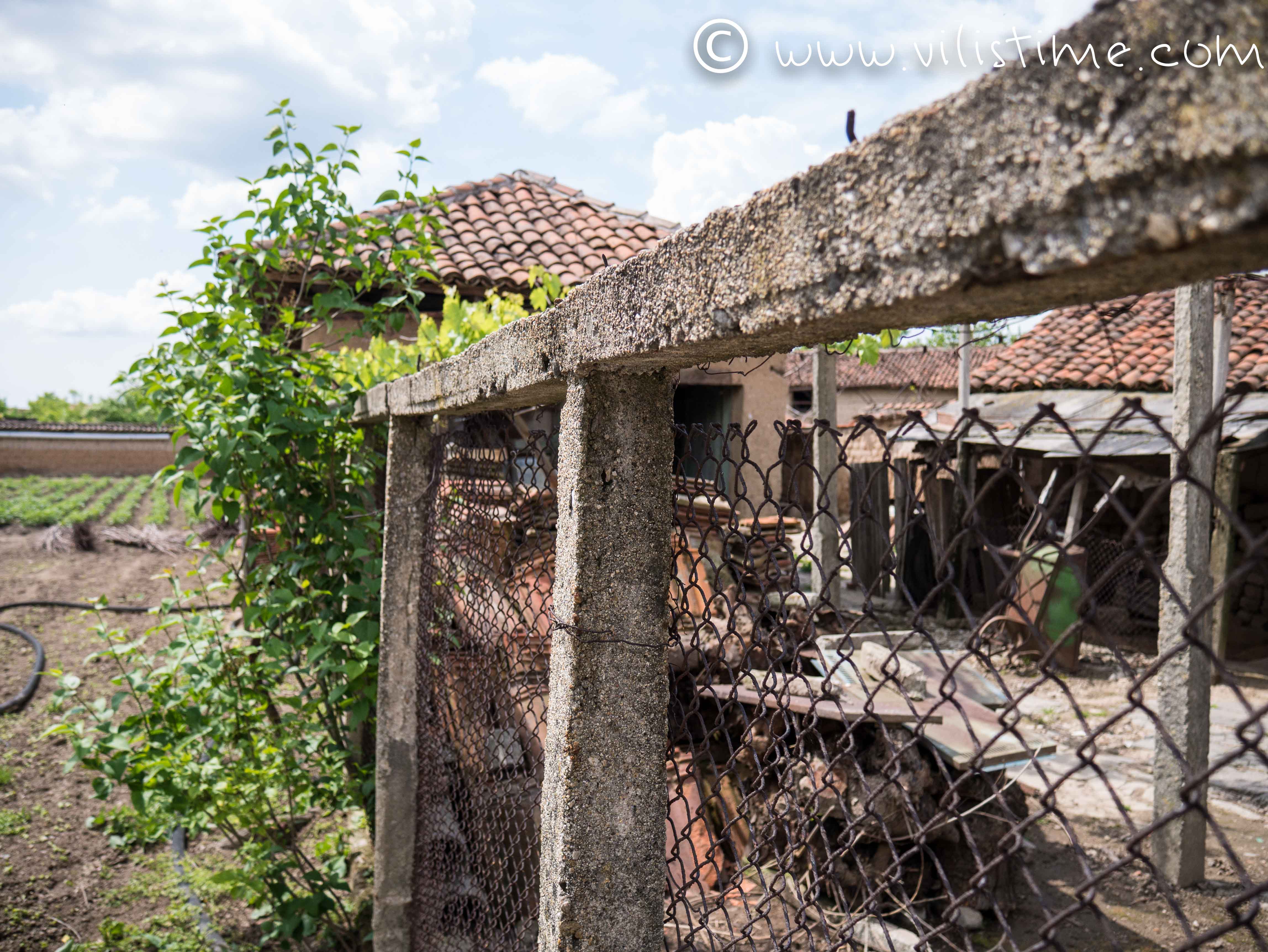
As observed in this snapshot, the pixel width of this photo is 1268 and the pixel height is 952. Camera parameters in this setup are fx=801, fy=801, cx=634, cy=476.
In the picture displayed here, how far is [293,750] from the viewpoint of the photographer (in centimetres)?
344

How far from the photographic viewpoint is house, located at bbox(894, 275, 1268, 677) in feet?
28.0

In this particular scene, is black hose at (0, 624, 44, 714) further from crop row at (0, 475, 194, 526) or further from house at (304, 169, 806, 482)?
crop row at (0, 475, 194, 526)

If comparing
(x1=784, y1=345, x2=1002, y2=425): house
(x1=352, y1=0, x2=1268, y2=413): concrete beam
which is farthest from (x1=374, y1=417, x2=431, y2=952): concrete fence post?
(x1=784, y1=345, x2=1002, y2=425): house

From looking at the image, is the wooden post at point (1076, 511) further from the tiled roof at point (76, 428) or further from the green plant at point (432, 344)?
the tiled roof at point (76, 428)

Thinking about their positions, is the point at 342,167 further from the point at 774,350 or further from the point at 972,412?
the point at 972,412

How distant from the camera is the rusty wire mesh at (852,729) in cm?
81

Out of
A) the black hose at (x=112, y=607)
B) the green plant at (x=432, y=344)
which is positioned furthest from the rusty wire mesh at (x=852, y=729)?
the black hose at (x=112, y=607)

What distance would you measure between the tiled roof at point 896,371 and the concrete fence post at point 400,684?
18.8 metres

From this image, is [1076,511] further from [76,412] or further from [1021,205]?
[76,412]

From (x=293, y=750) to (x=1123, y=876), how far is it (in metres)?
4.43

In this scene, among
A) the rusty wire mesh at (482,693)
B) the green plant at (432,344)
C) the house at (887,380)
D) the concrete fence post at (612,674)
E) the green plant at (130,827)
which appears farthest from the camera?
the house at (887,380)

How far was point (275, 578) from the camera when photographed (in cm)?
344

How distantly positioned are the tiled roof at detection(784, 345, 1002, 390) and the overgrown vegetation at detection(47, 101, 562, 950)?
18.2 m

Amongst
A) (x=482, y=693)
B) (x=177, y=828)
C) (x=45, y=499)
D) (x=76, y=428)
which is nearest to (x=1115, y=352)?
(x=482, y=693)
